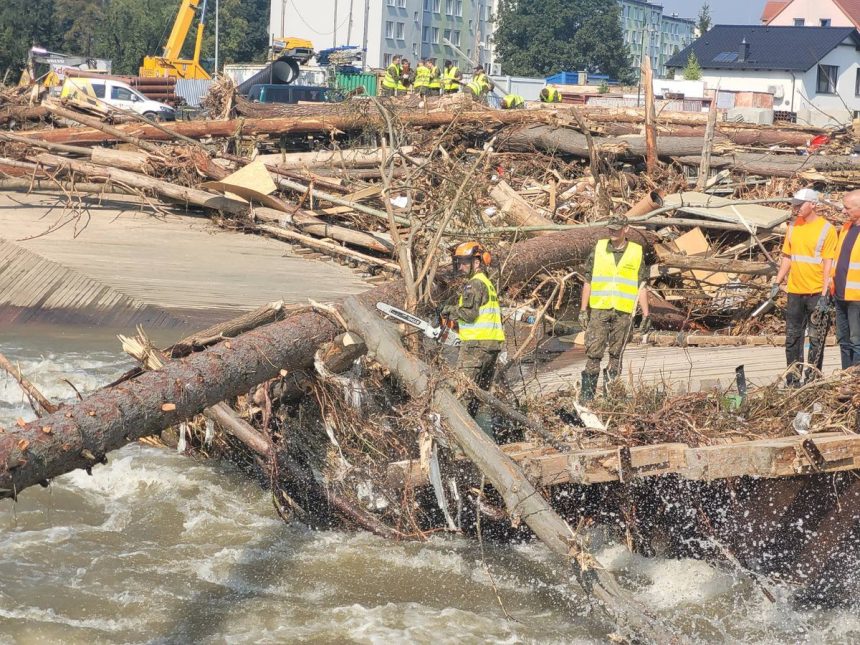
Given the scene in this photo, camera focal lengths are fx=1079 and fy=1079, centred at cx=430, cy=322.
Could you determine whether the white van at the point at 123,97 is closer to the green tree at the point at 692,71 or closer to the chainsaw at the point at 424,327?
→ the chainsaw at the point at 424,327

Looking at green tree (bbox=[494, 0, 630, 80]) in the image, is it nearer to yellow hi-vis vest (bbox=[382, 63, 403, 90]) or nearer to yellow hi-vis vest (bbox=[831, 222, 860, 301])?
yellow hi-vis vest (bbox=[382, 63, 403, 90])

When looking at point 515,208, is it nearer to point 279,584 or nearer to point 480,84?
point 279,584

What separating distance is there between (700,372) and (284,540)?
11.5 feet

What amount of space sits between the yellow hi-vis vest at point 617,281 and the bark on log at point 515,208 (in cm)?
436

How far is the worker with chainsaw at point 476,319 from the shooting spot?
761 cm

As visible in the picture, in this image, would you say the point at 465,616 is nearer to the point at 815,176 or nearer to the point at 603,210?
the point at 603,210

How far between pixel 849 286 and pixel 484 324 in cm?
270

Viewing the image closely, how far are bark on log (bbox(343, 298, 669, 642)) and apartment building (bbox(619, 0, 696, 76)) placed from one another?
9899 cm

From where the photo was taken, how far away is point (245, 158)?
16.4m

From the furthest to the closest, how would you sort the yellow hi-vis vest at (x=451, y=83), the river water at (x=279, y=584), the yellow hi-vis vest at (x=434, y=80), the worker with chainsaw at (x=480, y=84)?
the yellow hi-vis vest at (x=434, y=80), the yellow hi-vis vest at (x=451, y=83), the worker with chainsaw at (x=480, y=84), the river water at (x=279, y=584)

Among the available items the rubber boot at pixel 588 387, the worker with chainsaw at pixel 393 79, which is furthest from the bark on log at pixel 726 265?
the worker with chainsaw at pixel 393 79

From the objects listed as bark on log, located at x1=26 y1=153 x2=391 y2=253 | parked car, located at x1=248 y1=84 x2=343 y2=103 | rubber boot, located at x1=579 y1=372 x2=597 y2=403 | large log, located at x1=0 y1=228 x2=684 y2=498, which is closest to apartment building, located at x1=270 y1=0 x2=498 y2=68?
parked car, located at x1=248 y1=84 x2=343 y2=103

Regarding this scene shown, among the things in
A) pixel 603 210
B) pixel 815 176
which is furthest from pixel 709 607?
pixel 815 176

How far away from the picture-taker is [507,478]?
602cm
